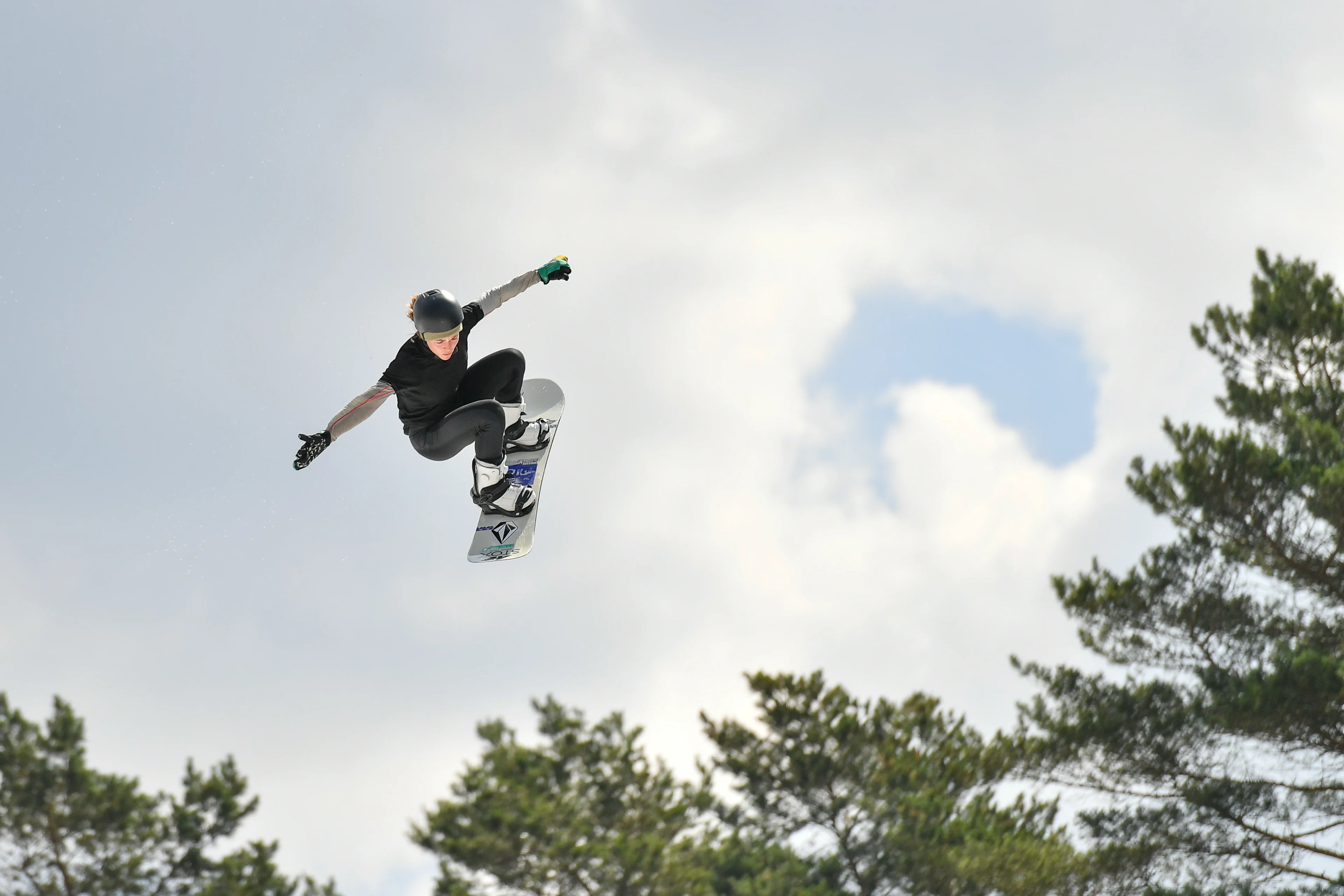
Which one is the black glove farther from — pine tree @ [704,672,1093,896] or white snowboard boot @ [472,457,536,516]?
pine tree @ [704,672,1093,896]

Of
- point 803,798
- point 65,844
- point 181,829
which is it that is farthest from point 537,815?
point 65,844

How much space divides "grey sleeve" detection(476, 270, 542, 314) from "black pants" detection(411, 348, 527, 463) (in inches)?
16.9

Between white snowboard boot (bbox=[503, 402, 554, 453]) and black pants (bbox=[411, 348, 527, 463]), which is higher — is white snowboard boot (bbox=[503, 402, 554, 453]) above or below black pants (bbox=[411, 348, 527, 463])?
above

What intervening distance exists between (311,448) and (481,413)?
1109mm

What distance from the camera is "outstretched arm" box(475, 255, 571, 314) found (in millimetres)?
7434

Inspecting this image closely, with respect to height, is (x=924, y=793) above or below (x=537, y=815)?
below

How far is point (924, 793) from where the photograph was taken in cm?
2011

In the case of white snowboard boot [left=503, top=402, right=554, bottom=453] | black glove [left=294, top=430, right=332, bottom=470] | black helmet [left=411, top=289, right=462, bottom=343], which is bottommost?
black glove [left=294, top=430, right=332, bottom=470]

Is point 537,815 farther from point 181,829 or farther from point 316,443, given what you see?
point 316,443

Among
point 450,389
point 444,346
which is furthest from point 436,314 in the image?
point 450,389

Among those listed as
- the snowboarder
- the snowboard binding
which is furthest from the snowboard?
the snowboarder

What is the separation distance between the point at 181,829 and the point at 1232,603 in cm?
1906

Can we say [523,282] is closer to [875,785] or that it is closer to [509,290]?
[509,290]

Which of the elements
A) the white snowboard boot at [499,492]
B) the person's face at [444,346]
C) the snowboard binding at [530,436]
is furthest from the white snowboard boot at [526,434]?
the person's face at [444,346]
